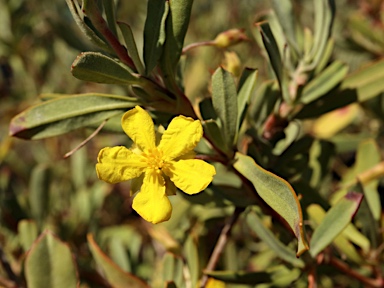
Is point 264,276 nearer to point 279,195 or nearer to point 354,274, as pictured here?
point 354,274

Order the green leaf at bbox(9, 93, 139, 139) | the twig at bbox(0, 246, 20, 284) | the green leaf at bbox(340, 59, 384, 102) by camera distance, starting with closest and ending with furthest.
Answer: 1. the green leaf at bbox(9, 93, 139, 139)
2. the twig at bbox(0, 246, 20, 284)
3. the green leaf at bbox(340, 59, 384, 102)

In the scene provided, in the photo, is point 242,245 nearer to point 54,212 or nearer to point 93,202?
point 93,202

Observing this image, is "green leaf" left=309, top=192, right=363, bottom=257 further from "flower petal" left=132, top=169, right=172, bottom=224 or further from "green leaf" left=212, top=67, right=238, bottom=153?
"flower petal" left=132, top=169, right=172, bottom=224

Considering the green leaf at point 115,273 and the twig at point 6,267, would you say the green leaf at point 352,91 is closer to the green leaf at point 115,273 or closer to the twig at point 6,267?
the green leaf at point 115,273

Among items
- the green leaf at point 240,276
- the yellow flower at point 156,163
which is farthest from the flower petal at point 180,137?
the green leaf at point 240,276

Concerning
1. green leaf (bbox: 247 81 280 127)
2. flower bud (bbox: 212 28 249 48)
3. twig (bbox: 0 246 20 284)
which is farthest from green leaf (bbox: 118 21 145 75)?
twig (bbox: 0 246 20 284)

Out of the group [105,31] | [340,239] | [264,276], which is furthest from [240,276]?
[105,31]

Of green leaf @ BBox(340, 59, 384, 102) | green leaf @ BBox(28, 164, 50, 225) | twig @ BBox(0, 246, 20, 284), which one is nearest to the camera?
twig @ BBox(0, 246, 20, 284)
